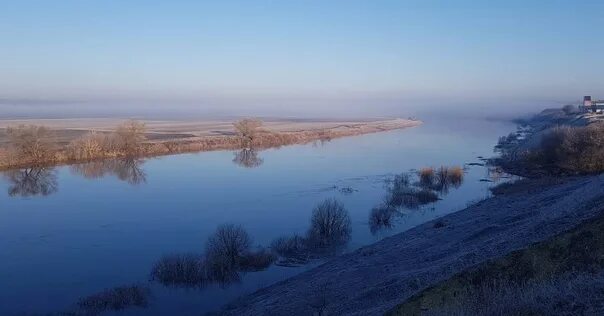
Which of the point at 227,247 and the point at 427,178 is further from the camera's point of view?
the point at 427,178

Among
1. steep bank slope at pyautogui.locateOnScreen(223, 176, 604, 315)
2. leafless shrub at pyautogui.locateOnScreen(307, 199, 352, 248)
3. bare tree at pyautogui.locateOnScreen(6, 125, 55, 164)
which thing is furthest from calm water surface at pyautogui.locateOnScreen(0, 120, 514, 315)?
bare tree at pyautogui.locateOnScreen(6, 125, 55, 164)

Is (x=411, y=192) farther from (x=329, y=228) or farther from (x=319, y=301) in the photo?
(x=319, y=301)

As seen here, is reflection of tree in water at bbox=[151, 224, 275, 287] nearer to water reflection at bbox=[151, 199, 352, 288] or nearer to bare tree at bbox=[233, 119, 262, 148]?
water reflection at bbox=[151, 199, 352, 288]

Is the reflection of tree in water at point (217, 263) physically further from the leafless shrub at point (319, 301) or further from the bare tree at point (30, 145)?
the bare tree at point (30, 145)

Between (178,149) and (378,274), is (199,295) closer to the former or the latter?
(378,274)

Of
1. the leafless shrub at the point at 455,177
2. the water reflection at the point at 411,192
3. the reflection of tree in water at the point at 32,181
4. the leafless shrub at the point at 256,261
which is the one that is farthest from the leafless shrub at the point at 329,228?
→ the reflection of tree in water at the point at 32,181

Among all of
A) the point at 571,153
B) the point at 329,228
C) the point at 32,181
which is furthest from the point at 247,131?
the point at 329,228
